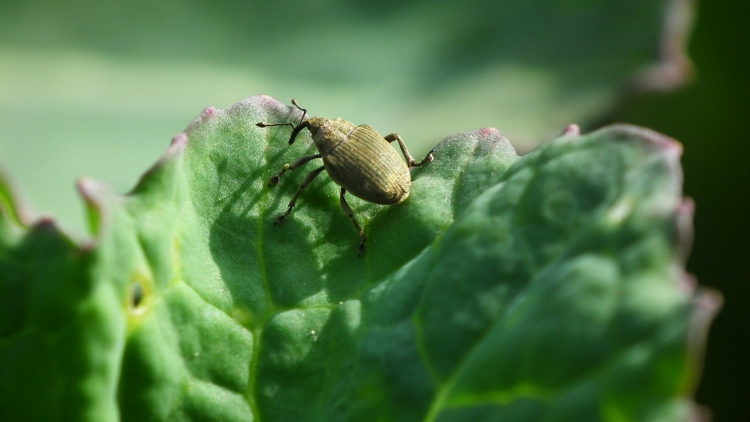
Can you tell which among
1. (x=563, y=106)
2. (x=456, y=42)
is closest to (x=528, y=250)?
(x=563, y=106)

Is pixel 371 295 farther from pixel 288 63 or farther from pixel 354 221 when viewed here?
pixel 288 63

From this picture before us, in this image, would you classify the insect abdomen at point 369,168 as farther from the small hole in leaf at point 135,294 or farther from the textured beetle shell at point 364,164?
the small hole in leaf at point 135,294

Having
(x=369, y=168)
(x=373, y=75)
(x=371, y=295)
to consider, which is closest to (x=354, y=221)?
(x=371, y=295)

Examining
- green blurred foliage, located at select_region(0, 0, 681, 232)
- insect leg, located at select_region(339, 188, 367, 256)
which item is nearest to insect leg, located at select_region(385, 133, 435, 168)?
insect leg, located at select_region(339, 188, 367, 256)

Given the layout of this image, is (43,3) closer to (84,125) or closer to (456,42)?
(84,125)

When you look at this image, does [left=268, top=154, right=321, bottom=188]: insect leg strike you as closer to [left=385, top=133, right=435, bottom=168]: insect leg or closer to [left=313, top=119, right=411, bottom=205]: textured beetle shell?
[left=313, top=119, right=411, bottom=205]: textured beetle shell

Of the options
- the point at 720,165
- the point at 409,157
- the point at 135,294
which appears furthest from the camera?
the point at 720,165
